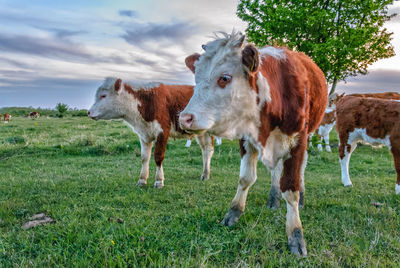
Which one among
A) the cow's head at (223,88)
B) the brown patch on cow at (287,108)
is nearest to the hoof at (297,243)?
the brown patch on cow at (287,108)

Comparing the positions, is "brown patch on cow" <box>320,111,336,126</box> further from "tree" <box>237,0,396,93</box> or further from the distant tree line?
the distant tree line

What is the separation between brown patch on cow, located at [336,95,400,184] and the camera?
20.7 feet

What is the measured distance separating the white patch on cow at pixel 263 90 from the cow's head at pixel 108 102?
461cm

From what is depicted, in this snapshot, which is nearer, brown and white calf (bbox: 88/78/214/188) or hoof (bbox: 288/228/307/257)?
hoof (bbox: 288/228/307/257)

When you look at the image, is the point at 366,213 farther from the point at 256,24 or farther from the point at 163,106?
the point at 256,24

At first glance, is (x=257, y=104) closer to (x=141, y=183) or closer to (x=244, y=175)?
(x=244, y=175)

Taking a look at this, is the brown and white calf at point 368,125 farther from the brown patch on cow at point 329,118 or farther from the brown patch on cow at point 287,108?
the brown patch on cow at point 329,118

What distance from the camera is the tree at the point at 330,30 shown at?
1952 centimetres

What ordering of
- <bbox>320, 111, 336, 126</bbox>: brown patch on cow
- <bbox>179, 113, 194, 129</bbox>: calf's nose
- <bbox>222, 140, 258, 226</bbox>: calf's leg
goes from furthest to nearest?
<bbox>320, 111, 336, 126</bbox>: brown patch on cow
<bbox>222, 140, 258, 226</bbox>: calf's leg
<bbox>179, 113, 194, 129</bbox>: calf's nose

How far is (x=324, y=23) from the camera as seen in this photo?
2027 cm

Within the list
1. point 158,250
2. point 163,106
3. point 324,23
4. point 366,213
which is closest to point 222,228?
point 158,250

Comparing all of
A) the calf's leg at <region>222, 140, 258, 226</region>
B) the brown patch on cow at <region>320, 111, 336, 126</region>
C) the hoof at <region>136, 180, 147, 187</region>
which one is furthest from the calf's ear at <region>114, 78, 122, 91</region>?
the brown patch on cow at <region>320, 111, 336, 126</region>

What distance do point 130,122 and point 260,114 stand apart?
462 centimetres

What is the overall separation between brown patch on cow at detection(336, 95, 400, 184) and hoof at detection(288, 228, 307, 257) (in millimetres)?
3892
